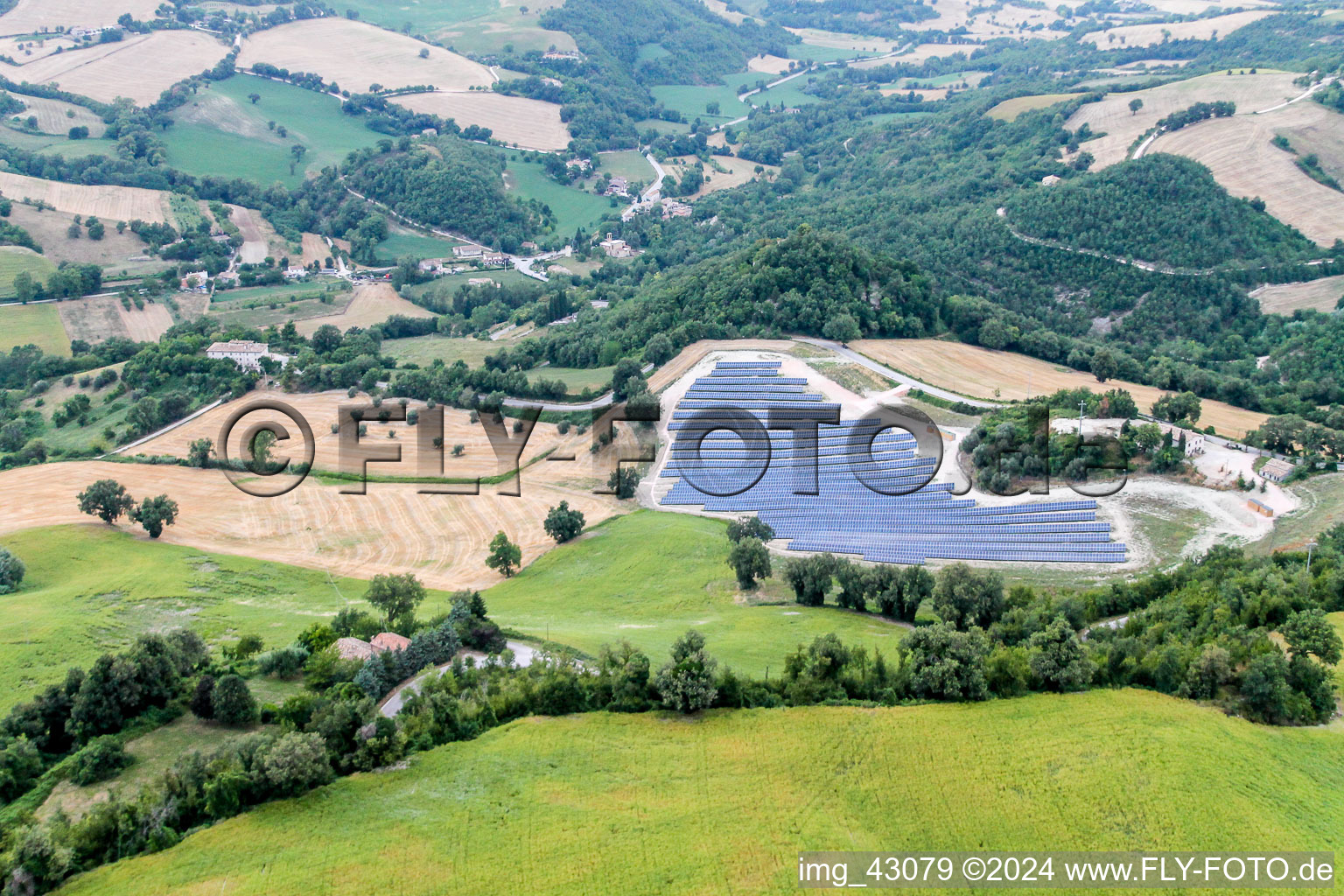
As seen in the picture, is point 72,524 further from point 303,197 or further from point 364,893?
point 303,197

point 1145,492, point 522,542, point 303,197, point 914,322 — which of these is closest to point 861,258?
point 914,322

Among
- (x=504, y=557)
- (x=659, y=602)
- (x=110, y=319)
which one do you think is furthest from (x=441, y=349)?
(x=659, y=602)

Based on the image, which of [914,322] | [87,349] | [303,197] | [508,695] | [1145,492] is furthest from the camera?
[303,197]

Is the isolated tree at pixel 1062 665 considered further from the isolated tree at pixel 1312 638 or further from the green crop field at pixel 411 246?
the green crop field at pixel 411 246

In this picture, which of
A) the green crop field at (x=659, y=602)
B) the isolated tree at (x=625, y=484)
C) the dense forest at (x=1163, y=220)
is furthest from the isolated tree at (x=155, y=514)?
the dense forest at (x=1163, y=220)

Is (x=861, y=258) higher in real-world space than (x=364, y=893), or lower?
higher
